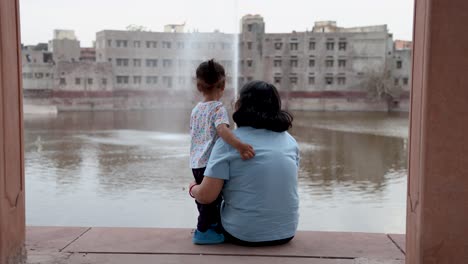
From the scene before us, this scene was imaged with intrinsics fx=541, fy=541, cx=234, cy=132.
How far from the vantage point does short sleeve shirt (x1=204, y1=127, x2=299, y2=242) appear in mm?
2307

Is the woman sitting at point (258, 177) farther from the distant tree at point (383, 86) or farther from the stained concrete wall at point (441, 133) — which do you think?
the distant tree at point (383, 86)

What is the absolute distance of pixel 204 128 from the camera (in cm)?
249

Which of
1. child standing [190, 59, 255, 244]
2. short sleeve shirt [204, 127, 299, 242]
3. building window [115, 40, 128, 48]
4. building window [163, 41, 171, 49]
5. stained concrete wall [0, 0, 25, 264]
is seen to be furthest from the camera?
building window [163, 41, 171, 49]

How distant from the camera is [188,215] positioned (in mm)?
6859

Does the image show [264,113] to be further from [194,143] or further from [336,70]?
[336,70]

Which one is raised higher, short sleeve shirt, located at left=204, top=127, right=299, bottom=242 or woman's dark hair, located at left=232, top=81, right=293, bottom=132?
woman's dark hair, located at left=232, top=81, right=293, bottom=132

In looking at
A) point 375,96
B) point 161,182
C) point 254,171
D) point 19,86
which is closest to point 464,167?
point 254,171

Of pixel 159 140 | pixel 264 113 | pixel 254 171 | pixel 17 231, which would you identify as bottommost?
pixel 159 140

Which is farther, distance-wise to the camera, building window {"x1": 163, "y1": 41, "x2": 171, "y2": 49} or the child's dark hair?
building window {"x1": 163, "y1": 41, "x2": 171, "y2": 49}

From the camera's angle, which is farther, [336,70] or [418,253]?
[336,70]

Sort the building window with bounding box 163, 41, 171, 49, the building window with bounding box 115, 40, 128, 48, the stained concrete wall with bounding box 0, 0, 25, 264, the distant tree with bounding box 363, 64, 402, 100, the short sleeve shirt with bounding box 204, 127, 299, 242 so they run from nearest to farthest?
the stained concrete wall with bounding box 0, 0, 25, 264, the short sleeve shirt with bounding box 204, 127, 299, 242, the distant tree with bounding box 363, 64, 402, 100, the building window with bounding box 115, 40, 128, 48, the building window with bounding box 163, 41, 171, 49

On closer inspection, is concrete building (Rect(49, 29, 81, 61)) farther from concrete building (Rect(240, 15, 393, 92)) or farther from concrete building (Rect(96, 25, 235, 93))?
concrete building (Rect(240, 15, 393, 92))

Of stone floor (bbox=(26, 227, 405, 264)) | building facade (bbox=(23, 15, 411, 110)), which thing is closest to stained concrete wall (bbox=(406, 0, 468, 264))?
stone floor (bbox=(26, 227, 405, 264))

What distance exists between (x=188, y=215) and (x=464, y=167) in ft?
17.7
